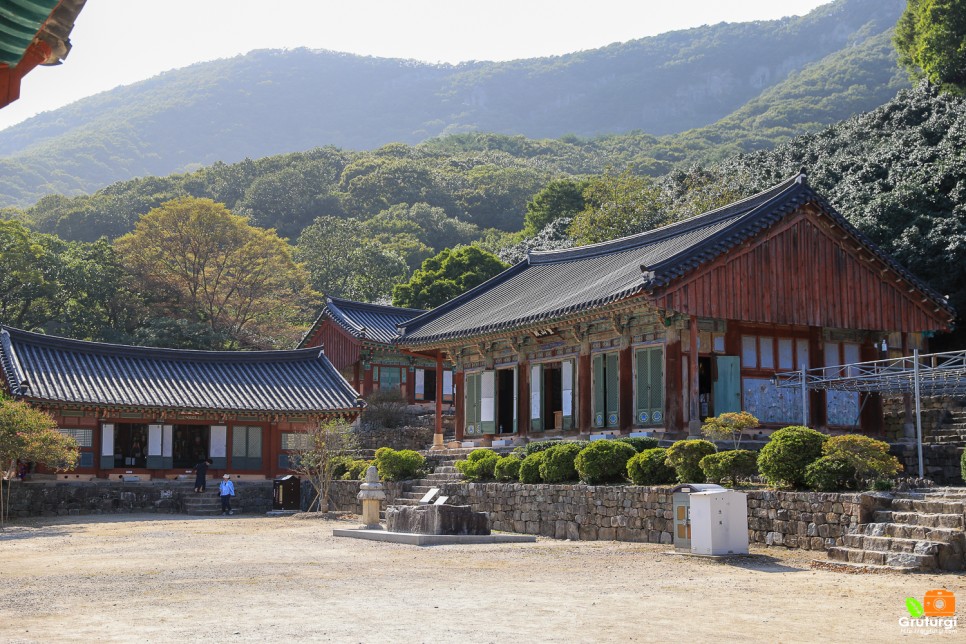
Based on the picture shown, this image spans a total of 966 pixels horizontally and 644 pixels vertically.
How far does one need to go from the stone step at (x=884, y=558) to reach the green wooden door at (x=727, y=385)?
11252mm

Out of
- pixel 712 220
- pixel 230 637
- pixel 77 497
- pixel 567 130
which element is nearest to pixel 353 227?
pixel 77 497

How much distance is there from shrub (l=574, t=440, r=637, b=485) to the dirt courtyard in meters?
2.18

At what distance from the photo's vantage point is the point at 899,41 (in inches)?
2189

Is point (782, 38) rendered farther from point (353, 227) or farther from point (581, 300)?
point (581, 300)

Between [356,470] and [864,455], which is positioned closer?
[864,455]

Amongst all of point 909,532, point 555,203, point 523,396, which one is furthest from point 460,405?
point 555,203

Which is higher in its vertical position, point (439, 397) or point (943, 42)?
point (943, 42)

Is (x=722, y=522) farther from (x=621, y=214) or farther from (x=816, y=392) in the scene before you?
(x=621, y=214)

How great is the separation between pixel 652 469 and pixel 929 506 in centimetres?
574

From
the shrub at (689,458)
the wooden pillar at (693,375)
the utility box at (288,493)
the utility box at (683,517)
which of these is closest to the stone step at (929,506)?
the utility box at (683,517)

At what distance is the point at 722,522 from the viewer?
16141 millimetres

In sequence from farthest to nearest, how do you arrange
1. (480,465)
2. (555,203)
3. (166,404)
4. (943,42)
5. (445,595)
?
(555,203), (943,42), (166,404), (480,465), (445,595)

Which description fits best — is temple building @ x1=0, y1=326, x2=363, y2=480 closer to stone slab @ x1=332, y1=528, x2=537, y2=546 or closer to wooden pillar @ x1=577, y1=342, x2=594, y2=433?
wooden pillar @ x1=577, y1=342, x2=594, y2=433

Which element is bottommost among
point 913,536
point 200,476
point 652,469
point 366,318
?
point 913,536
